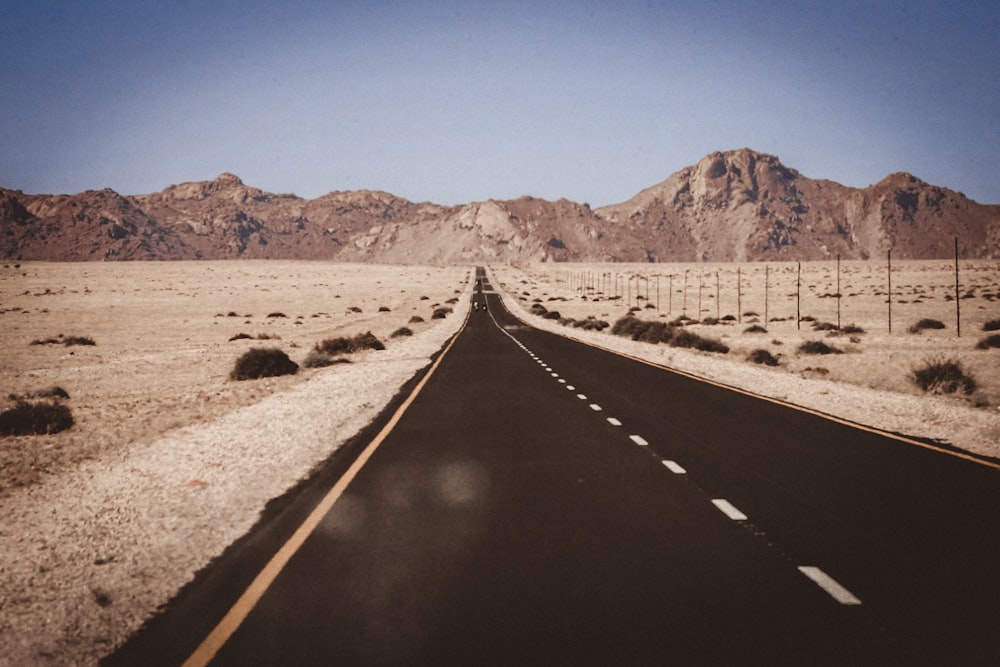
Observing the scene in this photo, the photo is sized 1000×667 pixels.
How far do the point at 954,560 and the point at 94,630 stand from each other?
5.91 meters

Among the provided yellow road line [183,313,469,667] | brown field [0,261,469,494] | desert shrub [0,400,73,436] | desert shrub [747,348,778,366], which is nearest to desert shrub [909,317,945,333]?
desert shrub [747,348,778,366]

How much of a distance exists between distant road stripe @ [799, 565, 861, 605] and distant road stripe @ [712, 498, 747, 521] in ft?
4.46

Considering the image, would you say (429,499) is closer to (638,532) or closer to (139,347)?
(638,532)

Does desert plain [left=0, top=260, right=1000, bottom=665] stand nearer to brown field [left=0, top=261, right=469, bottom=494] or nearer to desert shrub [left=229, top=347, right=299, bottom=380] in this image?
brown field [left=0, top=261, right=469, bottom=494]

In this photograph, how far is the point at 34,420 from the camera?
12758 mm

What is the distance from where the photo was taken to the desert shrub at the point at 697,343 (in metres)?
31.2

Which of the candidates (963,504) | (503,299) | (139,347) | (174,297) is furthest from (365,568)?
(503,299)

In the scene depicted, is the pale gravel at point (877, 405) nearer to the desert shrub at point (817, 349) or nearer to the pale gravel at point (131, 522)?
the desert shrub at point (817, 349)

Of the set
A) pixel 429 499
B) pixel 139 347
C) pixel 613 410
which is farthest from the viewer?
pixel 139 347

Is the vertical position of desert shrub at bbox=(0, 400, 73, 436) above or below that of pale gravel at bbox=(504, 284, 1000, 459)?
above

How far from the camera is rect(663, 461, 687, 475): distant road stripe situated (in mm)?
8695

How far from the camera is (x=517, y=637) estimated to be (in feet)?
13.9

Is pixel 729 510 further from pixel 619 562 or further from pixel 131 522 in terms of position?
pixel 131 522

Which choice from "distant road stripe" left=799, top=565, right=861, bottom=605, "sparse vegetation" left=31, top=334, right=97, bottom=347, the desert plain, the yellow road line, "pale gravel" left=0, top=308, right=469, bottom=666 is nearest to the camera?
the yellow road line
